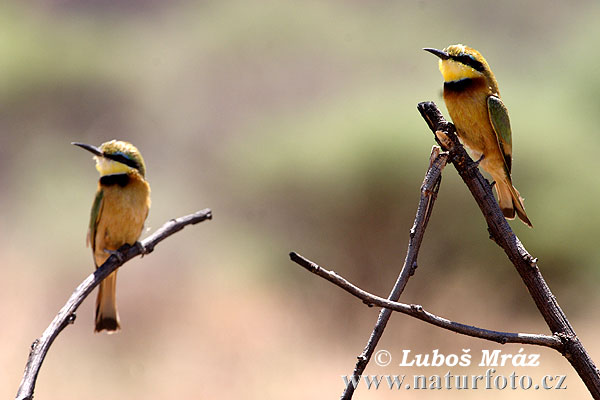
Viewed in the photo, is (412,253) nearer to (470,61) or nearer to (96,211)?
(470,61)

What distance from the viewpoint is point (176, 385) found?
4281 mm

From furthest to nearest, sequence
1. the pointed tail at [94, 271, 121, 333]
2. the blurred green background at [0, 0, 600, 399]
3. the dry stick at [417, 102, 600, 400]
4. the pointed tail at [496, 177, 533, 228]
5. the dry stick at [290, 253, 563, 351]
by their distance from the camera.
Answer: the blurred green background at [0, 0, 600, 399] < the pointed tail at [94, 271, 121, 333] < the pointed tail at [496, 177, 533, 228] < the dry stick at [417, 102, 600, 400] < the dry stick at [290, 253, 563, 351]

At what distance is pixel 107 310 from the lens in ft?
8.13

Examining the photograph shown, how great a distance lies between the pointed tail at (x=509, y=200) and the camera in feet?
6.72

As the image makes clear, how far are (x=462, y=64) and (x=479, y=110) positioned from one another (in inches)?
5.6

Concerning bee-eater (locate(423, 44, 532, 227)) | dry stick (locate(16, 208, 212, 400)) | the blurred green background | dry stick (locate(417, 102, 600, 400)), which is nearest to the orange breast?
dry stick (locate(16, 208, 212, 400))

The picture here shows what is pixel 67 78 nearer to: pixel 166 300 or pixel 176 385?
pixel 166 300

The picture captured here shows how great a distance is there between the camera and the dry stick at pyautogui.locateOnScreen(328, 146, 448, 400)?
132 cm

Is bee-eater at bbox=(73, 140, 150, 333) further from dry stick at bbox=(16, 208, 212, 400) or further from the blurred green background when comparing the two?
the blurred green background

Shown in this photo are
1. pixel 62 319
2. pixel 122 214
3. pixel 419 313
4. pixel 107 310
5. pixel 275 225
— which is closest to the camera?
pixel 419 313

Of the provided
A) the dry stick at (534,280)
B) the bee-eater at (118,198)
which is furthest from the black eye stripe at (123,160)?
the dry stick at (534,280)

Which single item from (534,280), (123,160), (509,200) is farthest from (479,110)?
(123,160)

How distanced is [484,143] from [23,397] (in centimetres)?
144

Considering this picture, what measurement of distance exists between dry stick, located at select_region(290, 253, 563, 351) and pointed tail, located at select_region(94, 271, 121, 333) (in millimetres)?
1381
